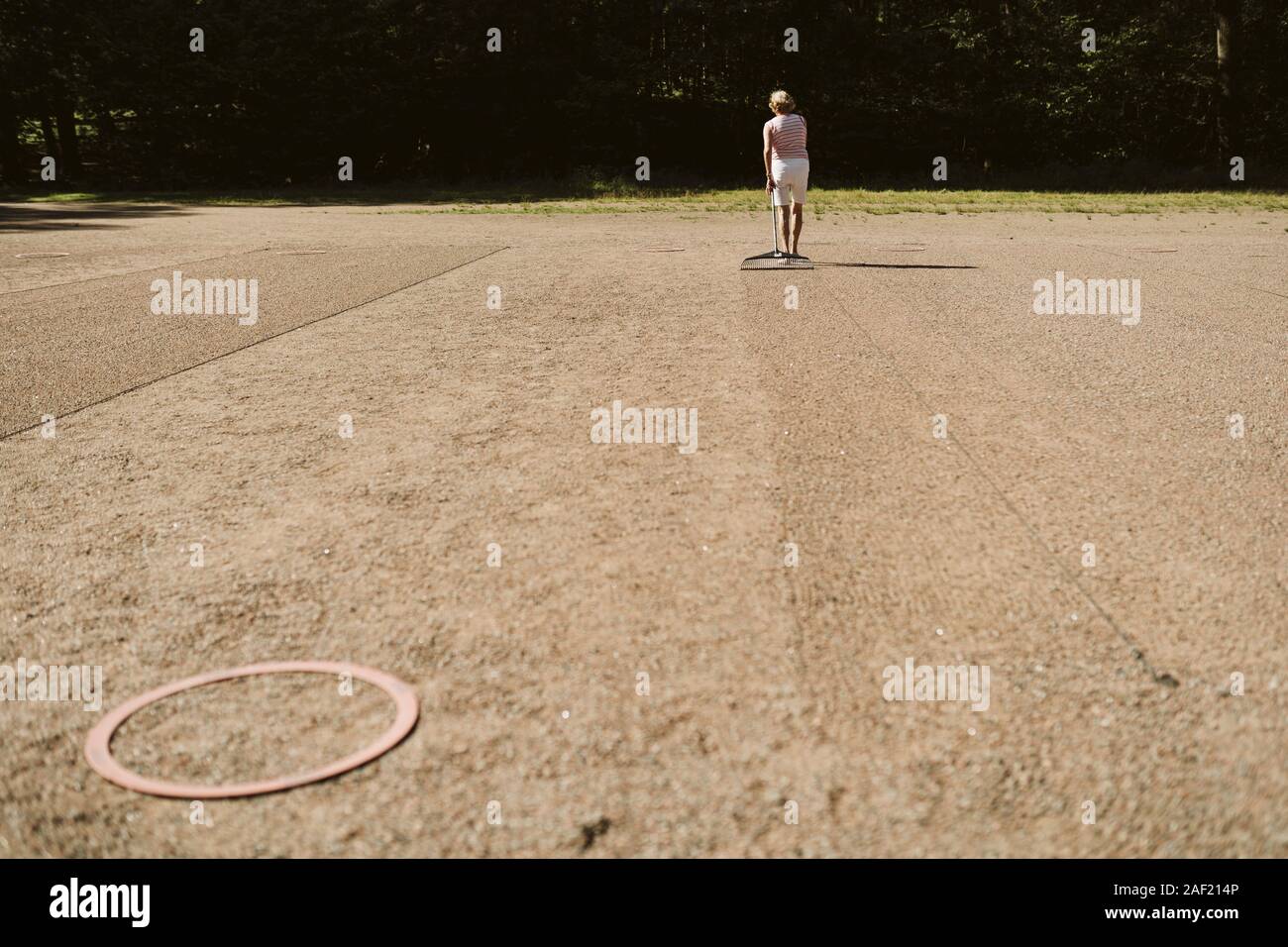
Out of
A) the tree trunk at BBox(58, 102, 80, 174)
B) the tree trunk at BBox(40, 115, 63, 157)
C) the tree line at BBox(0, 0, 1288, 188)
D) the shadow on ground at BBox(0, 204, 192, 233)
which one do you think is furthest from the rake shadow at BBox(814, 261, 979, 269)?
the tree trunk at BBox(40, 115, 63, 157)

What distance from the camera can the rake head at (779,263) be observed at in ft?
53.2

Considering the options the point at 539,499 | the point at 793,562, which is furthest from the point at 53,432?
the point at 793,562

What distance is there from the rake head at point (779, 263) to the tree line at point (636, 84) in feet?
79.4

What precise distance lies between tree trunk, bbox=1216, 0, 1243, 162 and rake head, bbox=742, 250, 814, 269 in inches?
1151

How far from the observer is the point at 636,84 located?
43188 mm

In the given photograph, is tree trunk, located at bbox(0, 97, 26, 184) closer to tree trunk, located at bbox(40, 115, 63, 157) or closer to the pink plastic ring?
tree trunk, located at bbox(40, 115, 63, 157)

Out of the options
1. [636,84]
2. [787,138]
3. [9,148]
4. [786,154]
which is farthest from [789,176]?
[9,148]

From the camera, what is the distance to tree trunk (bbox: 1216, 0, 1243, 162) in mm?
40062

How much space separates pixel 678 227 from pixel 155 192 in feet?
77.9

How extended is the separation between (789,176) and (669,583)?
447 inches

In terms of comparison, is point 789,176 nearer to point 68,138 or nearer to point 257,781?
point 257,781

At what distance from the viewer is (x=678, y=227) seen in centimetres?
2409

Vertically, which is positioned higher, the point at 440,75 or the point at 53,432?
the point at 440,75
